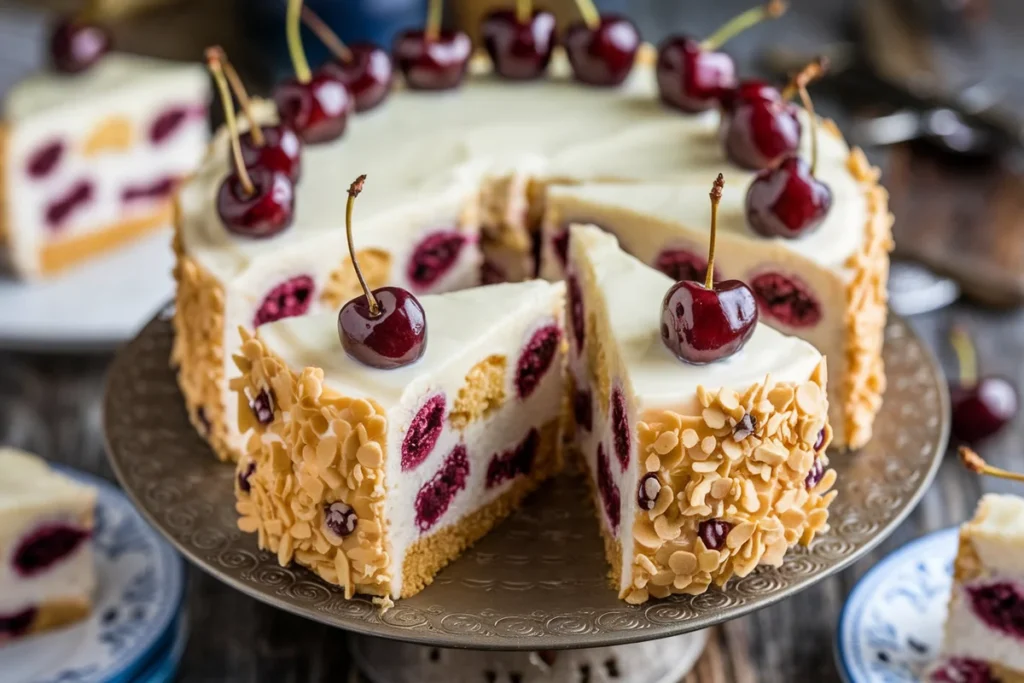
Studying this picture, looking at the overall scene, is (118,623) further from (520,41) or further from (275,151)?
(520,41)

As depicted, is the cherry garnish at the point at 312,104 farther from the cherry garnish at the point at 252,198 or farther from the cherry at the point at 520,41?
the cherry at the point at 520,41

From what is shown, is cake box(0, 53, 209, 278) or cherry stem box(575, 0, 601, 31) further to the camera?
cake box(0, 53, 209, 278)

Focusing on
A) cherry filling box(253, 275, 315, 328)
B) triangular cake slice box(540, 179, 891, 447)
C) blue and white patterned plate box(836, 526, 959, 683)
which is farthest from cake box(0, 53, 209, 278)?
blue and white patterned plate box(836, 526, 959, 683)

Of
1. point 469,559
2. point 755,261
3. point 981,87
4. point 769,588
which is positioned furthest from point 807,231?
point 981,87

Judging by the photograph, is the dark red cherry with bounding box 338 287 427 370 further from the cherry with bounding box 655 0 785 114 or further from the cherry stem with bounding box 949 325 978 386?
the cherry stem with bounding box 949 325 978 386

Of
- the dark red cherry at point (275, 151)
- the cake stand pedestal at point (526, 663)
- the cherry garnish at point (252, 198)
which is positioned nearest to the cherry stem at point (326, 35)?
the dark red cherry at point (275, 151)
